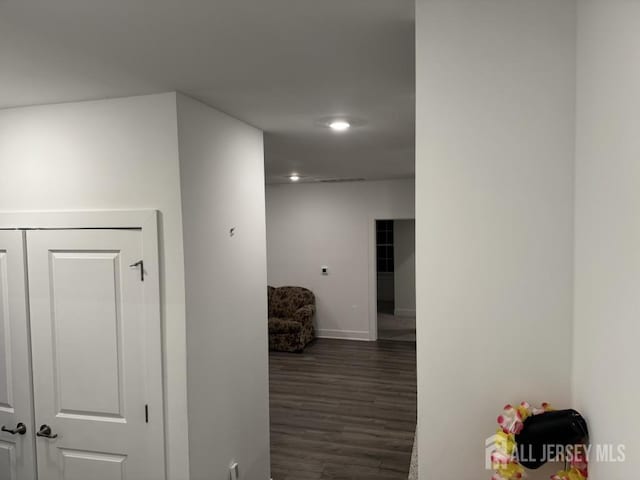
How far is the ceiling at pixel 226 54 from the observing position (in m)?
1.29

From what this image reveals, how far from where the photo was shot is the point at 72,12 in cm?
127

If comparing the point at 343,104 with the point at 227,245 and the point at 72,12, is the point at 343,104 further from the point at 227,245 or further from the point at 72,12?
the point at 72,12

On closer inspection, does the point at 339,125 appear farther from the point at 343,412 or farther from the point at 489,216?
the point at 343,412

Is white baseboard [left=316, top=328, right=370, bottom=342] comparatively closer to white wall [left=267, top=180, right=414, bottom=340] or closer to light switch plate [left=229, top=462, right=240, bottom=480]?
white wall [left=267, top=180, right=414, bottom=340]

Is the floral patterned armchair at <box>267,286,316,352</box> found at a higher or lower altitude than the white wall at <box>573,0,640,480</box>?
lower

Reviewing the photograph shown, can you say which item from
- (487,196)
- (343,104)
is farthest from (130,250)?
(487,196)

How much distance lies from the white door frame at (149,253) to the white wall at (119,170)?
0.03m

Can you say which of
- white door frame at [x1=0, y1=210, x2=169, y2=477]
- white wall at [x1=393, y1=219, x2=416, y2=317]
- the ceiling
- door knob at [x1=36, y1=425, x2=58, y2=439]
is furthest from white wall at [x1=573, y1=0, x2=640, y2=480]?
white wall at [x1=393, y1=219, x2=416, y2=317]

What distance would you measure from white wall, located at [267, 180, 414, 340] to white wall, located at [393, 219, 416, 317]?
2327 mm

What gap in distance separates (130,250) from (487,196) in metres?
1.76

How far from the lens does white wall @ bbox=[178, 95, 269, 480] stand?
221 centimetres

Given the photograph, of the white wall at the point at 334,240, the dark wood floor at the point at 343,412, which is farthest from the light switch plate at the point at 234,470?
the white wall at the point at 334,240

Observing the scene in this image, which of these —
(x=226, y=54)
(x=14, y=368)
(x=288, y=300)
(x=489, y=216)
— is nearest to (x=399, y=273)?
(x=288, y=300)

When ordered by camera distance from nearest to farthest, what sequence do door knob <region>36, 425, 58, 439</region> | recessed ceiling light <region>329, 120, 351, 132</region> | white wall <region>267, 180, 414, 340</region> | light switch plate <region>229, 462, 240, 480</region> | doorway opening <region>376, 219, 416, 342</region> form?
door knob <region>36, 425, 58, 439</region>, light switch plate <region>229, 462, 240, 480</region>, recessed ceiling light <region>329, 120, 351, 132</region>, white wall <region>267, 180, 414, 340</region>, doorway opening <region>376, 219, 416, 342</region>
